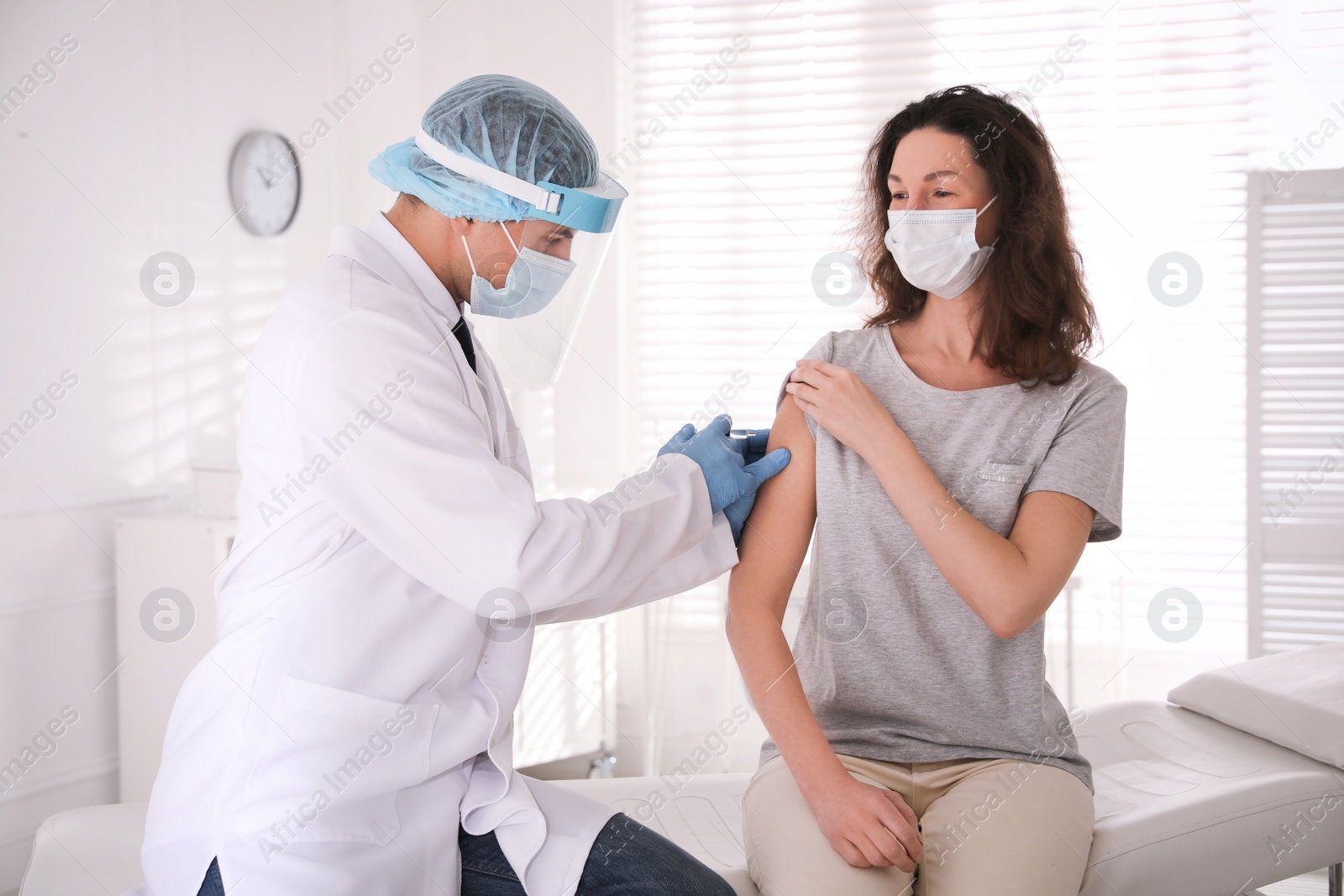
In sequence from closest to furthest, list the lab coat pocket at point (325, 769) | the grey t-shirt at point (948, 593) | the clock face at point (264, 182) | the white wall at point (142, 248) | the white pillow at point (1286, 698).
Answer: the lab coat pocket at point (325, 769)
the grey t-shirt at point (948, 593)
the white pillow at point (1286, 698)
the white wall at point (142, 248)
the clock face at point (264, 182)

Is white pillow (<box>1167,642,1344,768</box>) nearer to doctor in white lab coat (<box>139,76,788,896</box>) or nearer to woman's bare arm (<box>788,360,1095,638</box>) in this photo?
woman's bare arm (<box>788,360,1095,638</box>)

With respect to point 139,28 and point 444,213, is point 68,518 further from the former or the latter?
point 444,213

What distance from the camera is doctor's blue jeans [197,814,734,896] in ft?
3.95

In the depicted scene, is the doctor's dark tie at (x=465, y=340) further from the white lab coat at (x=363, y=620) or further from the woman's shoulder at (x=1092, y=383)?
the woman's shoulder at (x=1092, y=383)

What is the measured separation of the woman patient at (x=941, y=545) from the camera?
3.96 ft

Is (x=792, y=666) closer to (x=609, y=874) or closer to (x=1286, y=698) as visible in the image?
(x=609, y=874)

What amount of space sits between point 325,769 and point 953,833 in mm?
763

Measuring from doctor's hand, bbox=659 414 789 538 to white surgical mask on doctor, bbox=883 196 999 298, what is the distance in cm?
34

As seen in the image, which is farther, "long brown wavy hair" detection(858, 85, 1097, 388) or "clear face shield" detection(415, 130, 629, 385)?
"long brown wavy hair" detection(858, 85, 1097, 388)

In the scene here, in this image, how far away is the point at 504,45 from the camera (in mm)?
3320

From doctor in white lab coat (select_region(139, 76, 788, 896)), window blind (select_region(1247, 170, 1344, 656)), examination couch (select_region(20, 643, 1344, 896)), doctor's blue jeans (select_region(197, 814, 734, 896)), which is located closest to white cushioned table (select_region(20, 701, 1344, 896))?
examination couch (select_region(20, 643, 1344, 896))

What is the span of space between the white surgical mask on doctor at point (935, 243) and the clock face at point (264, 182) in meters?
2.40

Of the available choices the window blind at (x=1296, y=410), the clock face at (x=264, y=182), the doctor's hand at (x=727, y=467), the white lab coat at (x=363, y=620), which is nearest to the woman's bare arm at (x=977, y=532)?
the doctor's hand at (x=727, y=467)

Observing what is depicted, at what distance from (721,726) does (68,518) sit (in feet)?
6.51
